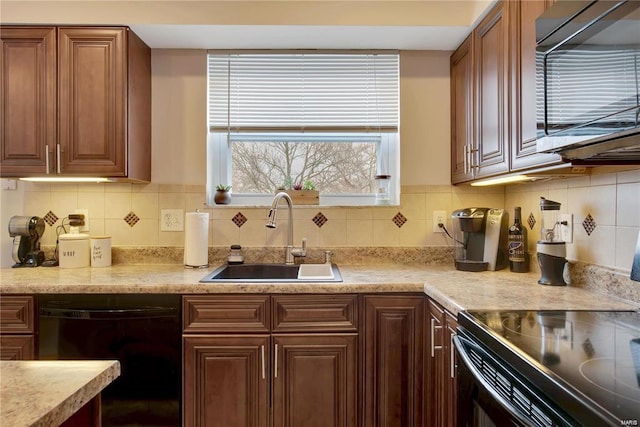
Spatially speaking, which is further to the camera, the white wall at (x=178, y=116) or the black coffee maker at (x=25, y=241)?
the white wall at (x=178, y=116)

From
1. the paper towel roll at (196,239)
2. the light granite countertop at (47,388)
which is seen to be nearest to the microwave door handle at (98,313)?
the paper towel roll at (196,239)

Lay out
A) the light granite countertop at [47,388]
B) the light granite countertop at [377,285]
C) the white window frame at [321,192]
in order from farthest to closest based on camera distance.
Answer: the white window frame at [321,192] < the light granite countertop at [377,285] < the light granite countertop at [47,388]

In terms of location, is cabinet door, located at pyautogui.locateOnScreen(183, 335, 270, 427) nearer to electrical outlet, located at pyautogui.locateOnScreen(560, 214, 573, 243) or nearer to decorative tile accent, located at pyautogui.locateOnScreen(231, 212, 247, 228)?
decorative tile accent, located at pyautogui.locateOnScreen(231, 212, 247, 228)

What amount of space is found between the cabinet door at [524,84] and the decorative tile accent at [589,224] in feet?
1.28

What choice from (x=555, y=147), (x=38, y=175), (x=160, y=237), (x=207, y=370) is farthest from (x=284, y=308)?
(x=38, y=175)

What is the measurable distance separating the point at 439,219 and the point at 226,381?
146 cm

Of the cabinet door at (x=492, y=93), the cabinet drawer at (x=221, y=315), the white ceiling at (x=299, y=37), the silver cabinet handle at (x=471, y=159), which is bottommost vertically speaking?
the cabinet drawer at (x=221, y=315)

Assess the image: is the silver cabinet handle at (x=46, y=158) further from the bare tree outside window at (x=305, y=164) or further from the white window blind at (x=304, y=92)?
the bare tree outside window at (x=305, y=164)

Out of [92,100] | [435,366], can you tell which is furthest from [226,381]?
[92,100]

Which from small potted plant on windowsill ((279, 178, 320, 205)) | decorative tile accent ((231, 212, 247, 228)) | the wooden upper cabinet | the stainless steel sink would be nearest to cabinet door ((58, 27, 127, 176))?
the wooden upper cabinet

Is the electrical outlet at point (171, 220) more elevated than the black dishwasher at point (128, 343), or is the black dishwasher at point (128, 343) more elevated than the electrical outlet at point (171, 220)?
the electrical outlet at point (171, 220)

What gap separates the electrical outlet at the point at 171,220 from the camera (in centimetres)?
216

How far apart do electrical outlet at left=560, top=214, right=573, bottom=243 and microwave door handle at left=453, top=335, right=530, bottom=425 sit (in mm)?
846

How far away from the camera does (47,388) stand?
598mm
